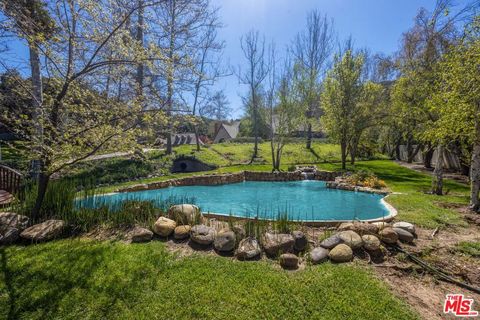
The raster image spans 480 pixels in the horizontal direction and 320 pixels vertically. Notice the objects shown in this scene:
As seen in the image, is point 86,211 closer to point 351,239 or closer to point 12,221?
point 12,221

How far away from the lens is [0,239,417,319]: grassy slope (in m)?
2.46

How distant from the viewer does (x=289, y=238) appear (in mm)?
3803

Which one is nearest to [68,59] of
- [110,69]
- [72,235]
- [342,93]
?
[110,69]

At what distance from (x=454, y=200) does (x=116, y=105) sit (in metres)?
10.2

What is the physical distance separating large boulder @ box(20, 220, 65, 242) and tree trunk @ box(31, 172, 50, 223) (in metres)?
0.56

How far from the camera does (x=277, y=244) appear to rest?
3.71 meters

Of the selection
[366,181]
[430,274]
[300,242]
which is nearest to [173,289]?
[300,242]

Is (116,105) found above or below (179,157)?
above

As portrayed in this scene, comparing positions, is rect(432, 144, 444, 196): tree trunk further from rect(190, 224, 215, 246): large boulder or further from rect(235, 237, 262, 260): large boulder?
rect(190, 224, 215, 246): large boulder

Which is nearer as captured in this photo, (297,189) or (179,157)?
(297,189)

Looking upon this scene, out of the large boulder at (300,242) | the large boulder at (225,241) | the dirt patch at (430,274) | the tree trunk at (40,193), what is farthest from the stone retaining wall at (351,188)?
the tree trunk at (40,193)

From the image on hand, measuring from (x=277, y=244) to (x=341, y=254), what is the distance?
980mm

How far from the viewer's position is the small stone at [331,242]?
3.76 meters

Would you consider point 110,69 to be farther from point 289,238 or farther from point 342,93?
point 342,93
